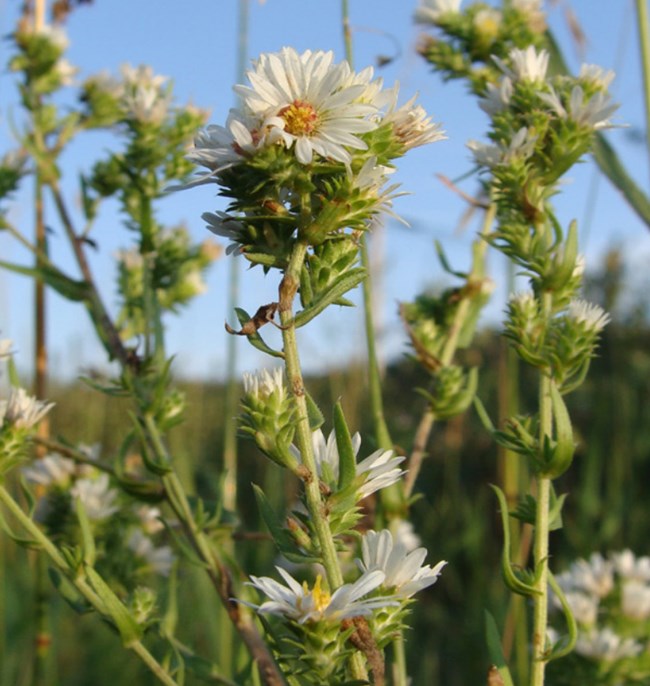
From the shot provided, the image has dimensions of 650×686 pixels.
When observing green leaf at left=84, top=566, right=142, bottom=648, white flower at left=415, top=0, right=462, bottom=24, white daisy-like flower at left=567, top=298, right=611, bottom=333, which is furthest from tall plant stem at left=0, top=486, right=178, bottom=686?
white flower at left=415, top=0, right=462, bottom=24

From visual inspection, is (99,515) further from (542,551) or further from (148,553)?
(542,551)

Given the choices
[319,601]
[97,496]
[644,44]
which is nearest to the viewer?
[319,601]

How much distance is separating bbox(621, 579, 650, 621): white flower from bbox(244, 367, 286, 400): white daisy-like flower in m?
1.45

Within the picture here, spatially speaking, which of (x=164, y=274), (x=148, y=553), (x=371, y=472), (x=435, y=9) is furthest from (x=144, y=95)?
(x=371, y=472)

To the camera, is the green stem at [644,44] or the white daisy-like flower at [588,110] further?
the green stem at [644,44]

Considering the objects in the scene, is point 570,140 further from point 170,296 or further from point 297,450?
point 170,296

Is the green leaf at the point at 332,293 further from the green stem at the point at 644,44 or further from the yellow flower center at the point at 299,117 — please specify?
the green stem at the point at 644,44

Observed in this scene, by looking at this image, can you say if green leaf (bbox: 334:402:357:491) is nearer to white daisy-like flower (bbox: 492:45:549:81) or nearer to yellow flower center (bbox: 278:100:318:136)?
yellow flower center (bbox: 278:100:318:136)

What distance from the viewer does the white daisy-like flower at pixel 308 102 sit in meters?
0.86

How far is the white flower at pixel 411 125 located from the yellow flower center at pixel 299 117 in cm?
9

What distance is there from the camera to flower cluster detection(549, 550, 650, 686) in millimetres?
1805

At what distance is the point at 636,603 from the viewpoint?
2.04 m

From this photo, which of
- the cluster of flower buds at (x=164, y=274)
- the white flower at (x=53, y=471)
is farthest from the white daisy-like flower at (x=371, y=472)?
the white flower at (x=53, y=471)

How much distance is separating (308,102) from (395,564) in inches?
18.7
